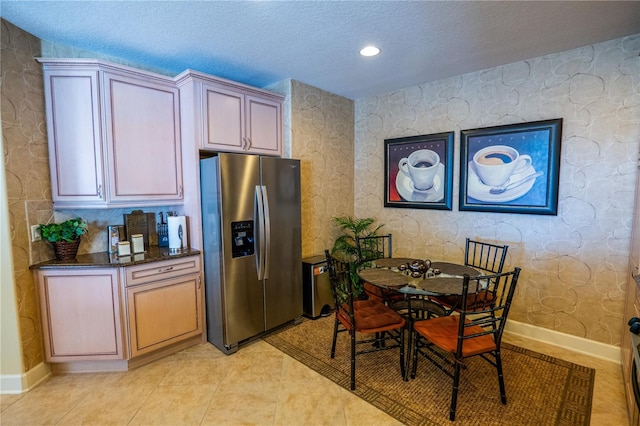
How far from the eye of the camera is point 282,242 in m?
3.11

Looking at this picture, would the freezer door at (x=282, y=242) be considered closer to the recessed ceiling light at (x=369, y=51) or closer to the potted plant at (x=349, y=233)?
the potted plant at (x=349, y=233)

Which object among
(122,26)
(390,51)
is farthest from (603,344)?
(122,26)

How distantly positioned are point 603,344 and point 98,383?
13.4 ft

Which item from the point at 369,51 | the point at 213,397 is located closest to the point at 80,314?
the point at 213,397

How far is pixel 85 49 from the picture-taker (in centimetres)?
264

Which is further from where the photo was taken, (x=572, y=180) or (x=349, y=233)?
(x=349, y=233)

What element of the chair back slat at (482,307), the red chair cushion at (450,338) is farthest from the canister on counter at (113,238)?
the chair back slat at (482,307)

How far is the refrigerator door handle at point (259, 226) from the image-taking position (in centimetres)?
286

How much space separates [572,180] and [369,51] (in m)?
2.08

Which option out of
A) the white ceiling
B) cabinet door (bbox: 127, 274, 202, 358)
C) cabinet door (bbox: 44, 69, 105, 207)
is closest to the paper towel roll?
cabinet door (bbox: 127, 274, 202, 358)

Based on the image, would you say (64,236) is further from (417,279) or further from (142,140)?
(417,279)

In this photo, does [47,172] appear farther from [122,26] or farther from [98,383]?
[98,383]

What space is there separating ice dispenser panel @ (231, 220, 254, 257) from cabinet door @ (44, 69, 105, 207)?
1072 millimetres

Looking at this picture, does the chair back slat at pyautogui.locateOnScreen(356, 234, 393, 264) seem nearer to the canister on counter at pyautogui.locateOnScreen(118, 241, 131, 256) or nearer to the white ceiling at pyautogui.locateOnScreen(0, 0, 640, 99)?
the white ceiling at pyautogui.locateOnScreen(0, 0, 640, 99)
